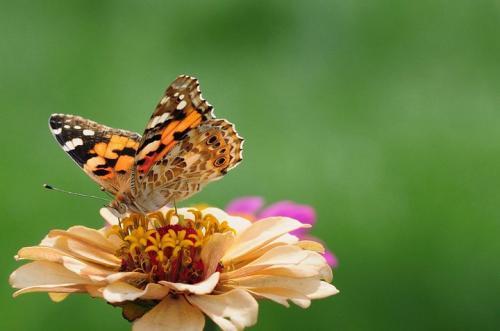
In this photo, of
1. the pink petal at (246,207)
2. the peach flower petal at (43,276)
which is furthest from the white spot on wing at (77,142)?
the pink petal at (246,207)

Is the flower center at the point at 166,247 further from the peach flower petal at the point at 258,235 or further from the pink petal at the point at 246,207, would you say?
the pink petal at the point at 246,207

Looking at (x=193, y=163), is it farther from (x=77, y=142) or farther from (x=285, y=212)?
(x=285, y=212)

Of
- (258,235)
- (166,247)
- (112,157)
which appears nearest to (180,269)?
(166,247)

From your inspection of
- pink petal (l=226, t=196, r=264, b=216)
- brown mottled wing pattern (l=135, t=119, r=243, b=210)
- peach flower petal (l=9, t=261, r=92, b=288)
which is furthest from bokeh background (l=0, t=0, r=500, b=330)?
peach flower petal (l=9, t=261, r=92, b=288)

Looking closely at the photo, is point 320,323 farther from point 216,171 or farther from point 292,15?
point 292,15

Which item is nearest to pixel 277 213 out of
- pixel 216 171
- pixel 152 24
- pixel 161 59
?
pixel 216 171

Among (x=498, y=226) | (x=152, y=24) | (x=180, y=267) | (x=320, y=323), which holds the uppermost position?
(x=152, y=24)

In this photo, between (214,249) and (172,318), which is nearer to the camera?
(172,318)

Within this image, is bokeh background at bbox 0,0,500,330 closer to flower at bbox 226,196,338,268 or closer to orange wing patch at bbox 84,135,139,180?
flower at bbox 226,196,338,268
